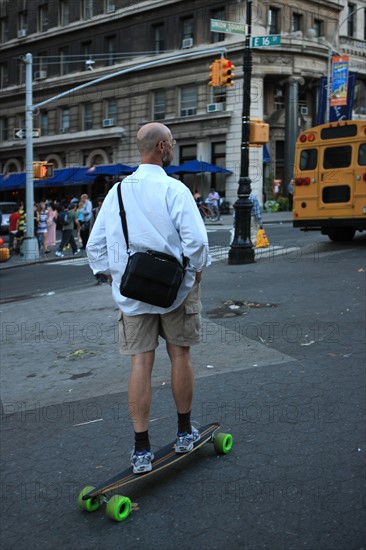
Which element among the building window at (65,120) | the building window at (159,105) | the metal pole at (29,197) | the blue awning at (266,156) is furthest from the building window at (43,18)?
the metal pole at (29,197)

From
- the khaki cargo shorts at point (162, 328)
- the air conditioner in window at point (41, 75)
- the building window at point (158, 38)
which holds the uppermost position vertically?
the building window at point (158, 38)

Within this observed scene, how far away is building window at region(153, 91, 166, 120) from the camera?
4453 cm

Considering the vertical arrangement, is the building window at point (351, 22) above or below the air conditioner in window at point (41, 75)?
above

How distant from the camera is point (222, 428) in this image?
4.75m

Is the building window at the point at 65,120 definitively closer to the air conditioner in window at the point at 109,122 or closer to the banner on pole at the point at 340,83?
the air conditioner in window at the point at 109,122

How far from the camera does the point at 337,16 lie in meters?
45.4

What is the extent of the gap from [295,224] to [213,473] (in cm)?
1387

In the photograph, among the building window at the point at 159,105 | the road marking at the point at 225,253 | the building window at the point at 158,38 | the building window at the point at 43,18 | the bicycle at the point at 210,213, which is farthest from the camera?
the building window at the point at 43,18

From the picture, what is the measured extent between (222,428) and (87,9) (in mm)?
49654

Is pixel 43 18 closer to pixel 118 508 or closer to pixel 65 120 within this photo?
pixel 65 120

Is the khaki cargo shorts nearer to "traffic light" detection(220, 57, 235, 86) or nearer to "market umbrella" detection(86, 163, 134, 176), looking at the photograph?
"traffic light" detection(220, 57, 235, 86)

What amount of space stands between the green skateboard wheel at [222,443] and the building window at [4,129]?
5561cm

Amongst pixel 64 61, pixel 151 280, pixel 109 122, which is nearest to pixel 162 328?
pixel 151 280

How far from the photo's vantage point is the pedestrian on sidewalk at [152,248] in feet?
12.6
